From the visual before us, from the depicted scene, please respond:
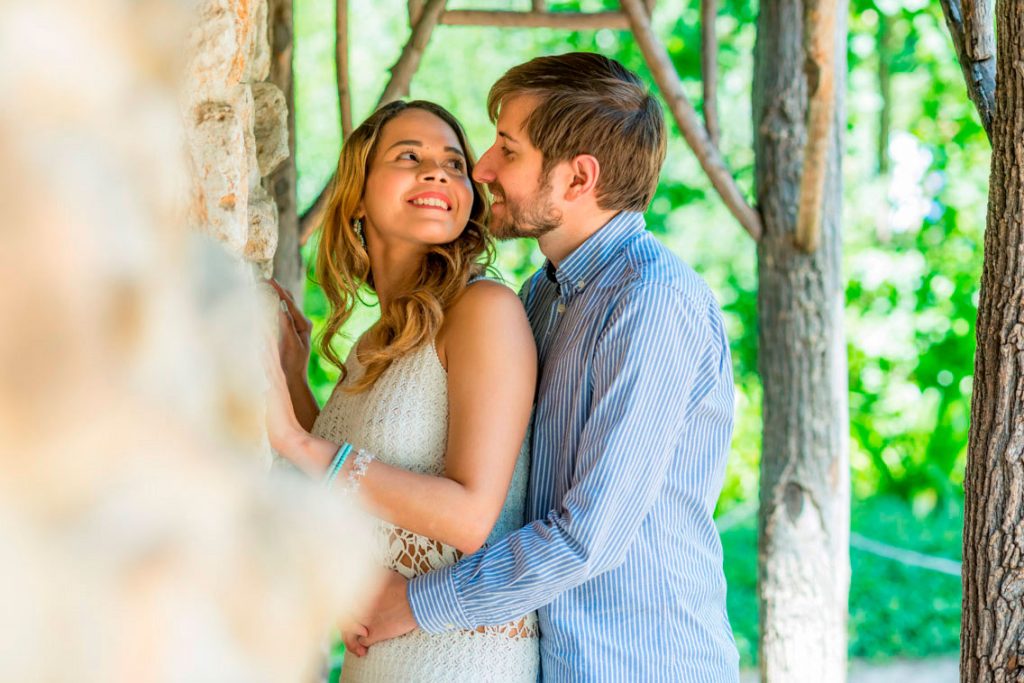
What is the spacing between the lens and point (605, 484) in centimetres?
181

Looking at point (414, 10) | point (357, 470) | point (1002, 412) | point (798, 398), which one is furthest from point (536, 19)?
point (357, 470)

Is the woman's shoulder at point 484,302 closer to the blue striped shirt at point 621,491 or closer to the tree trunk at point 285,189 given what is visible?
the blue striped shirt at point 621,491

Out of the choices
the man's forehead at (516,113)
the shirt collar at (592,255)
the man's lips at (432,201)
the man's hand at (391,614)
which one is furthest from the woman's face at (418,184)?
the man's hand at (391,614)

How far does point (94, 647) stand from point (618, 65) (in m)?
1.96

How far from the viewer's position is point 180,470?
1.32ft

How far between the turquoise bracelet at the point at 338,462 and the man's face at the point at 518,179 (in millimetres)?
553

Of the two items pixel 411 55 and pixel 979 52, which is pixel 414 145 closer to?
pixel 979 52

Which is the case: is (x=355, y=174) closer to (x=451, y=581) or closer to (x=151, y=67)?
(x=451, y=581)

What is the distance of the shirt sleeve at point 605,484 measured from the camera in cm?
181

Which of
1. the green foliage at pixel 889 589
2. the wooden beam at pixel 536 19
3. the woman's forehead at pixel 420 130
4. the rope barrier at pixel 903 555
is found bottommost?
the green foliage at pixel 889 589

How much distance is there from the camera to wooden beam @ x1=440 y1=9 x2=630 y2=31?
3.83 meters

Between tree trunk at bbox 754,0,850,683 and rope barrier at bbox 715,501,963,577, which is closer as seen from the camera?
tree trunk at bbox 754,0,850,683

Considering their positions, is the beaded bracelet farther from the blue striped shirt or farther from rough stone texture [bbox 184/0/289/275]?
rough stone texture [bbox 184/0/289/275]

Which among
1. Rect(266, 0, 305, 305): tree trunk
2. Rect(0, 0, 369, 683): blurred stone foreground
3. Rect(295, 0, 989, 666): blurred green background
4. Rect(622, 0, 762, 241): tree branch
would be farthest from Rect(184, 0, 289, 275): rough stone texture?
Rect(295, 0, 989, 666): blurred green background
